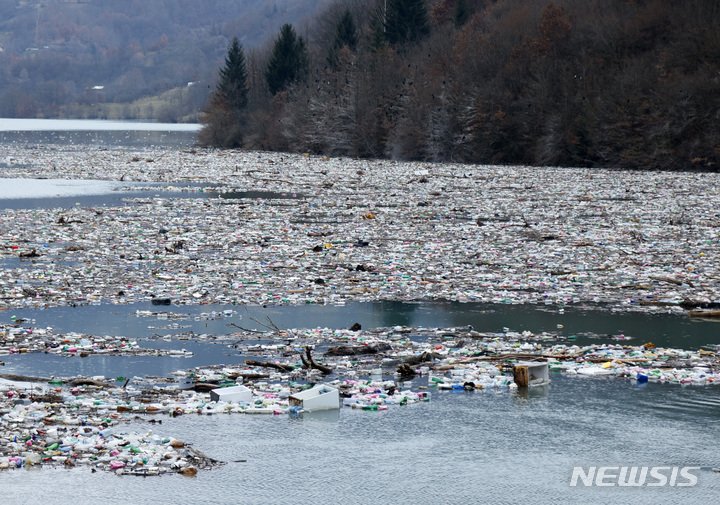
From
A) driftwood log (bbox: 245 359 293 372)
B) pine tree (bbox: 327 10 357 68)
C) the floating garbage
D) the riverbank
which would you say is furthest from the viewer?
pine tree (bbox: 327 10 357 68)

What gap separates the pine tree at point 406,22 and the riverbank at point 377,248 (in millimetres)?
51664

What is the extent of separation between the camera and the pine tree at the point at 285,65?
83375 millimetres

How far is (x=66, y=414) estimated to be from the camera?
7.76m

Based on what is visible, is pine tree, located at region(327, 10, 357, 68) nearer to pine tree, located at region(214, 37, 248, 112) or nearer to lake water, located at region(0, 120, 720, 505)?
pine tree, located at region(214, 37, 248, 112)

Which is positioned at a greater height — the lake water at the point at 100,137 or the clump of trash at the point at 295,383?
the lake water at the point at 100,137

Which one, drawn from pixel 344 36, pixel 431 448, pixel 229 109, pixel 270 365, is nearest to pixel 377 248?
pixel 270 365

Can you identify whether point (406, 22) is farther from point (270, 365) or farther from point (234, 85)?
point (270, 365)

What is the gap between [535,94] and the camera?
5600 cm

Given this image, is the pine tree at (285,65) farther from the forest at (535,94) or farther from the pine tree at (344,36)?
the forest at (535,94)

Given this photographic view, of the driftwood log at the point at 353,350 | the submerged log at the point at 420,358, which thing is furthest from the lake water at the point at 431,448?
the driftwood log at the point at 353,350

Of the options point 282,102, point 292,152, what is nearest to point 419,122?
point 292,152

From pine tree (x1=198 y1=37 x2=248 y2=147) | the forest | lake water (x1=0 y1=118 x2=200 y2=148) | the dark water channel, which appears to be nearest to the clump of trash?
the dark water channel
